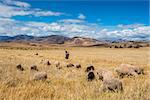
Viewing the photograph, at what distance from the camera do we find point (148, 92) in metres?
9.45

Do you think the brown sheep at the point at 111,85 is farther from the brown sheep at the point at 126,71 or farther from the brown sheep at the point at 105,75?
the brown sheep at the point at 126,71

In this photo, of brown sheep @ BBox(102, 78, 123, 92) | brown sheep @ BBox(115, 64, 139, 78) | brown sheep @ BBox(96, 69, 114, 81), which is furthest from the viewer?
brown sheep @ BBox(115, 64, 139, 78)

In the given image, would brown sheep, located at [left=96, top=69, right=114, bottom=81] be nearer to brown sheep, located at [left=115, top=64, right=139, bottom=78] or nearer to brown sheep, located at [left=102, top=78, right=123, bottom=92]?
brown sheep, located at [left=102, top=78, right=123, bottom=92]

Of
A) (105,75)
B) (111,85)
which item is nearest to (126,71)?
(105,75)

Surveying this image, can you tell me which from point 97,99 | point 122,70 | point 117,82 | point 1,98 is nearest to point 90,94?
point 97,99

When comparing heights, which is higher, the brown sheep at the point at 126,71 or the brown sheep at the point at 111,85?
the brown sheep at the point at 111,85

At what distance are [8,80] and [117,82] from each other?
3600 mm

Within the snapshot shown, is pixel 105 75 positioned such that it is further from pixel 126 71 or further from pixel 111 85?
pixel 126 71

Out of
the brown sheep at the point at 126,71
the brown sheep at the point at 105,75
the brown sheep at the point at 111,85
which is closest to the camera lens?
the brown sheep at the point at 111,85

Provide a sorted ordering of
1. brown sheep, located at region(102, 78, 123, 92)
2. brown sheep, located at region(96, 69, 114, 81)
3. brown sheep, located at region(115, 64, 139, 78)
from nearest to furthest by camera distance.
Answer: brown sheep, located at region(102, 78, 123, 92)
brown sheep, located at region(96, 69, 114, 81)
brown sheep, located at region(115, 64, 139, 78)

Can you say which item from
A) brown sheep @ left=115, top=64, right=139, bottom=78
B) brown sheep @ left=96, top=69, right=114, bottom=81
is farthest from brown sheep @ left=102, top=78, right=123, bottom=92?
brown sheep @ left=115, top=64, right=139, bottom=78

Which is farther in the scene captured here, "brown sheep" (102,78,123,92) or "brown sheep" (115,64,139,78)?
"brown sheep" (115,64,139,78)

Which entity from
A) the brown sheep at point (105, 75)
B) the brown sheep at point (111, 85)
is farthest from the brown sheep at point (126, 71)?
the brown sheep at point (111, 85)

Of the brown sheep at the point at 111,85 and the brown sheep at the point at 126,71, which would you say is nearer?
the brown sheep at the point at 111,85
